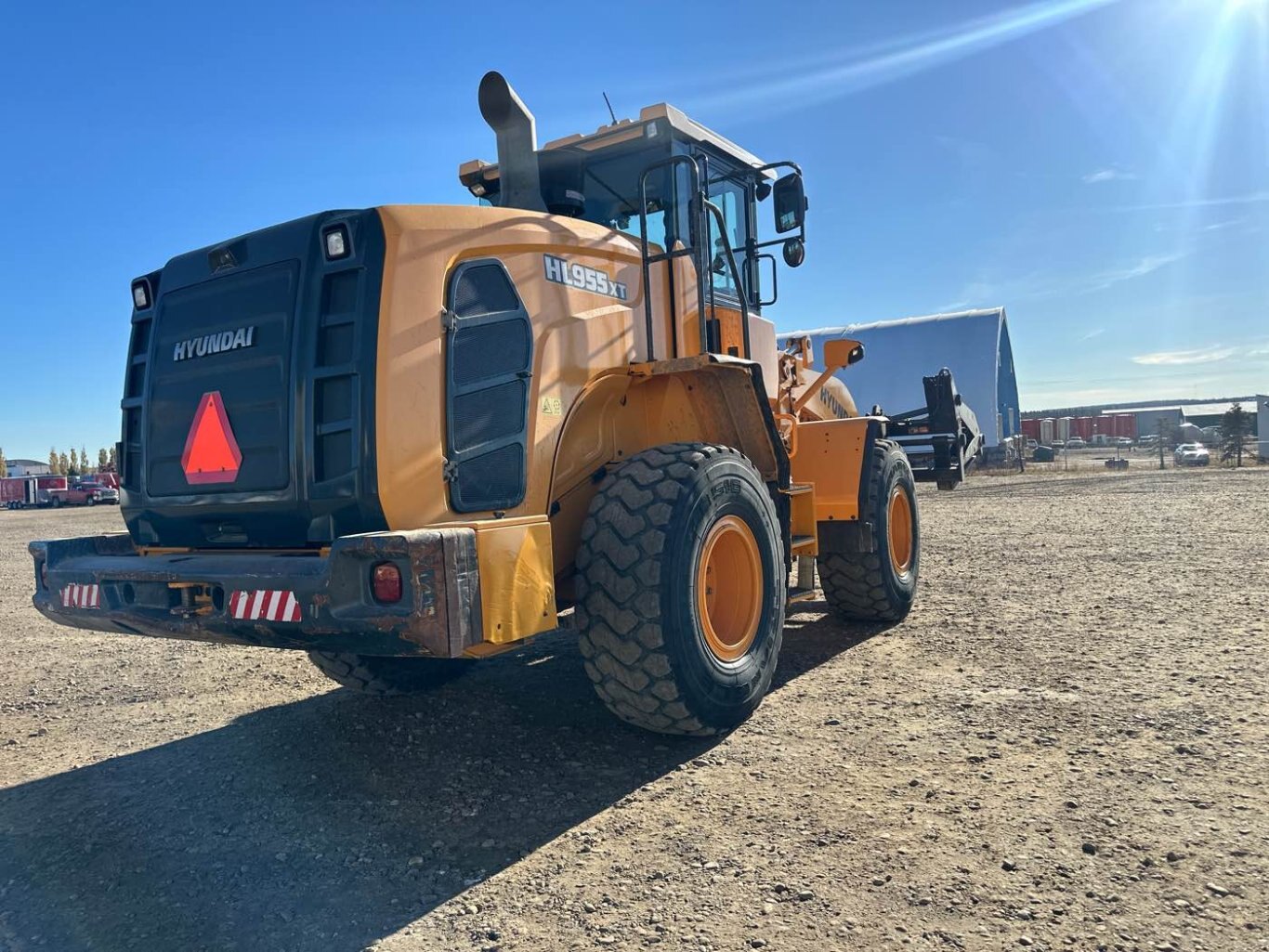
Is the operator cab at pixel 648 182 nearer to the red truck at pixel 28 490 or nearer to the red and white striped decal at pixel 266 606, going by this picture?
the red and white striped decal at pixel 266 606

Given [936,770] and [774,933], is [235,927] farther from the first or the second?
[936,770]

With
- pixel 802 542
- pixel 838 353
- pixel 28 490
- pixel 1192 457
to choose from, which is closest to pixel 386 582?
pixel 802 542

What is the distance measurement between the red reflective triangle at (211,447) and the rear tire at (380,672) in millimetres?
1464

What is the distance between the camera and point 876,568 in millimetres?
6547

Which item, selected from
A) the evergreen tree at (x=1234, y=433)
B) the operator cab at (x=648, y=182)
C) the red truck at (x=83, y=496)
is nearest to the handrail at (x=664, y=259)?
the operator cab at (x=648, y=182)

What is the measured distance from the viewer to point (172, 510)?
4242mm

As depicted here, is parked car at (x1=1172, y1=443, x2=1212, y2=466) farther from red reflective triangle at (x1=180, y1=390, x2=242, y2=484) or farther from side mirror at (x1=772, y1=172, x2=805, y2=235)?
red reflective triangle at (x1=180, y1=390, x2=242, y2=484)

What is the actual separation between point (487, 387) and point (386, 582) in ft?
3.17

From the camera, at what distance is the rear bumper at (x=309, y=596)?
10.6 feet

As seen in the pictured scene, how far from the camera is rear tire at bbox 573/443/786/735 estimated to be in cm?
382

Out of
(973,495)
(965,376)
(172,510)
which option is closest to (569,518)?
(172,510)

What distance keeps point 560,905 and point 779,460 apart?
10.3 feet

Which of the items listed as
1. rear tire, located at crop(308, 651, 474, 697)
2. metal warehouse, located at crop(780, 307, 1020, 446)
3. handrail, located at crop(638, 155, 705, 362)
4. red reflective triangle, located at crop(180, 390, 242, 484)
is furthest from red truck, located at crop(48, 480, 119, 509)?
handrail, located at crop(638, 155, 705, 362)

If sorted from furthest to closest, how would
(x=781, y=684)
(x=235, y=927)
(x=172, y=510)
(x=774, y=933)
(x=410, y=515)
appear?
1. (x=781, y=684)
2. (x=172, y=510)
3. (x=410, y=515)
4. (x=235, y=927)
5. (x=774, y=933)
